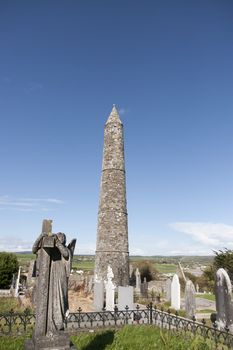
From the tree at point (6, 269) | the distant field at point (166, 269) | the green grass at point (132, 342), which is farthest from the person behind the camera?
the distant field at point (166, 269)

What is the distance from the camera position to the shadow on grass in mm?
8555

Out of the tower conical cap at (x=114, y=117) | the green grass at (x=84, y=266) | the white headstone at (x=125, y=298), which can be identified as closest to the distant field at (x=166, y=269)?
the green grass at (x=84, y=266)

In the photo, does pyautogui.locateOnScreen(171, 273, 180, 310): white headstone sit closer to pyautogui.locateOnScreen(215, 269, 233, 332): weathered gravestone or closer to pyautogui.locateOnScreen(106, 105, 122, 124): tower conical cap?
pyautogui.locateOnScreen(215, 269, 233, 332): weathered gravestone

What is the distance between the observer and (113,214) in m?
21.2

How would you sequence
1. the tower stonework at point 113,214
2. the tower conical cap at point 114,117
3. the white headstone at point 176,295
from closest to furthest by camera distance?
the white headstone at point 176,295 < the tower stonework at point 113,214 < the tower conical cap at point 114,117

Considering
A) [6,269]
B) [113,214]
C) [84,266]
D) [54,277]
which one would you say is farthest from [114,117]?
[84,266]

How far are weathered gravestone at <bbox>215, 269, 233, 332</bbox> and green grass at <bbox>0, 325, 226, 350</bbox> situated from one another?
2046 mm

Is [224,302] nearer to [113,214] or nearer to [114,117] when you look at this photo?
[113,214]

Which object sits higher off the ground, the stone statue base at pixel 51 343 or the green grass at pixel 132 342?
the stone statue base at pixel 51 343

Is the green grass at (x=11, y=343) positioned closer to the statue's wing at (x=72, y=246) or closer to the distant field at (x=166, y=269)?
the statue's wing at (x=72, y=246)

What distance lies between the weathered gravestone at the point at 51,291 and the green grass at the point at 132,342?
253cm

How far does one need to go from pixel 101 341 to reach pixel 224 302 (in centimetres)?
515

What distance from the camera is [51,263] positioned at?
664 centimetres

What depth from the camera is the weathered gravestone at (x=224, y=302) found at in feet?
37.1
